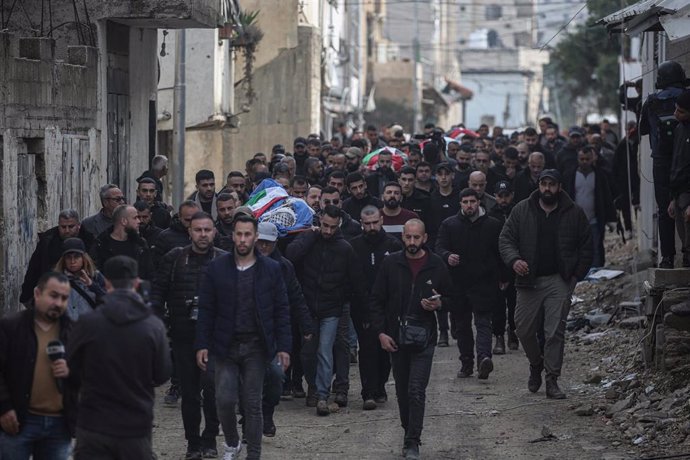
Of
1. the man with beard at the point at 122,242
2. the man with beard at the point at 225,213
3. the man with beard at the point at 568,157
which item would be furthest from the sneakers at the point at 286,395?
the man with beard at the point at 568,157

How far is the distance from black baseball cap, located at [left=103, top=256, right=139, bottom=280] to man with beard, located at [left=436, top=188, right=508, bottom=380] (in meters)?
6.61

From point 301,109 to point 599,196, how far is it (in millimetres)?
15057

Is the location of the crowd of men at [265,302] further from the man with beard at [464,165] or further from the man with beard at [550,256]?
the man with beard at [464,165]

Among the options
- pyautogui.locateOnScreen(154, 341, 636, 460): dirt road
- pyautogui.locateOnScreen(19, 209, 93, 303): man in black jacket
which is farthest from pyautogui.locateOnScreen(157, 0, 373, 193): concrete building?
pyautogui.locateOnScreen(19, 209, 93, 303): man in black jacket

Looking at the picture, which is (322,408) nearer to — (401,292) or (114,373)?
(401,292)

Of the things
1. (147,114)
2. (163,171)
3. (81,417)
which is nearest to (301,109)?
(147,114)

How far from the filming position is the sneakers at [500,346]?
591 inches

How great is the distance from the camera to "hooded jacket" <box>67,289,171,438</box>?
23.0ft

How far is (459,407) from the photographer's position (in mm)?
12164

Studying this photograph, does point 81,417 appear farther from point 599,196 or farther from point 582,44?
point 582,44

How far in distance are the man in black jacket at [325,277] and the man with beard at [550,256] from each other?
1523mm

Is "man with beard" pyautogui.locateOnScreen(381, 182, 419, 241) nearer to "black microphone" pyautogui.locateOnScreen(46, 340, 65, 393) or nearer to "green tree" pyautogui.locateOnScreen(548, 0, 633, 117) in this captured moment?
"black microphone" pyautogui.locateOnScreen(46, 340, 65, 393)

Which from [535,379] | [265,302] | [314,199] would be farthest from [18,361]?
[314,199]

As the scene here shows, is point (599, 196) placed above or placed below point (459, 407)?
above
